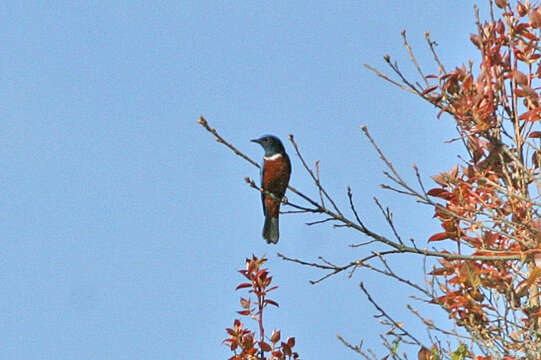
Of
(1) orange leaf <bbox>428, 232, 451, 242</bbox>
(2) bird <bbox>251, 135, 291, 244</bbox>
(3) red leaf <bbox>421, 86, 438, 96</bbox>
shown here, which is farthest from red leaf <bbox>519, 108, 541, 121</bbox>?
(2) bird <bbox>251, 135, 291, 244</bbox>

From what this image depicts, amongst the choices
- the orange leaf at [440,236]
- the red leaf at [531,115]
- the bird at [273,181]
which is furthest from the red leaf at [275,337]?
the bird at [273,181]

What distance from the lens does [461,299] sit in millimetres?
3877

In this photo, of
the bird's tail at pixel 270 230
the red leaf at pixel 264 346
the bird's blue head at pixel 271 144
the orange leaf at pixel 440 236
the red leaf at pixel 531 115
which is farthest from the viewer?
the bird's blue head at pixel 271 144

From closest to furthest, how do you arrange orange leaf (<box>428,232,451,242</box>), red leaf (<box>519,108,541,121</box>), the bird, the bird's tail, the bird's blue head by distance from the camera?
red leaf (<box>519,108,541,121</box>) → orange leaf (<box>428,232,451,242</box>) → the bird → the bird's tail → the bird's blue head

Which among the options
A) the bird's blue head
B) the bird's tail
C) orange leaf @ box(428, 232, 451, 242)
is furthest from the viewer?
the bird's blue head

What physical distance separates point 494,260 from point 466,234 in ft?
1.41

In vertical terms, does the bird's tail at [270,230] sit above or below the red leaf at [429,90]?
above

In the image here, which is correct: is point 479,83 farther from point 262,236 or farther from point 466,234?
point 262,236

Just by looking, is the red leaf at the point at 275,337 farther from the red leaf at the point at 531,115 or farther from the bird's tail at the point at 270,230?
the bird's tail at the point at 270,230

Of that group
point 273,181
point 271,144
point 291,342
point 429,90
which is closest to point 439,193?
point 429,90

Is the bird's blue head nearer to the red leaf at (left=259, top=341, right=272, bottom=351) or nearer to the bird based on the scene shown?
the bird

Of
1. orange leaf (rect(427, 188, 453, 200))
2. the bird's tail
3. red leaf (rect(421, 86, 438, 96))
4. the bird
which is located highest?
→ the bird

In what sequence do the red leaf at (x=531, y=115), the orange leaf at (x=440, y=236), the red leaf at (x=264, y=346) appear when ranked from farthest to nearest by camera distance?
the red leaf at (x=264, y=346), the orange leaf at (x=440, y=236), the red leaf at (x=531, y=115)

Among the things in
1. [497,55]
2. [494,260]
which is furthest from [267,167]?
[494,260]
